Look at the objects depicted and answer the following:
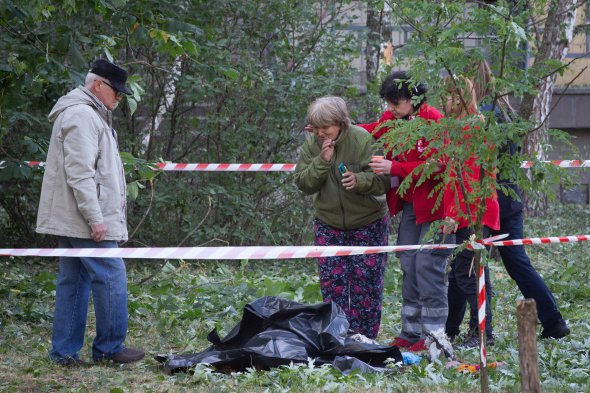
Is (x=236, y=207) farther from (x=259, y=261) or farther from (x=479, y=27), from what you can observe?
(x=479, y=27)

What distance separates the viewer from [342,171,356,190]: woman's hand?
5.99 metres

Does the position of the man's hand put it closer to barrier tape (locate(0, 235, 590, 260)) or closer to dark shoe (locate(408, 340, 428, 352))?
barrier tape (locate(0, 235, 590, 260))

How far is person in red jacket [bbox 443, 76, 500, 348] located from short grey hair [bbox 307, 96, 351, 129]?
1.01 meters

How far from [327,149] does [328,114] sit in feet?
0.74

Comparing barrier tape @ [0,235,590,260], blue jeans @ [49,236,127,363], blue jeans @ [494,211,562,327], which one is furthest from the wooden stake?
blue jeans @ [49,236,127,363]

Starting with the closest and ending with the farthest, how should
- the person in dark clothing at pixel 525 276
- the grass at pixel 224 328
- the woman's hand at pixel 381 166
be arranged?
the grass at pixel 224 328 → the woman's hand at pixel 381 166 → the person in dark clothing at pixel 525 276

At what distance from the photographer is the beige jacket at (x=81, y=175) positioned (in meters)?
5.49

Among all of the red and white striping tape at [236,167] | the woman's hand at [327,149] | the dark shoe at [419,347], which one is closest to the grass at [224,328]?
the dark shoe at [419,347]

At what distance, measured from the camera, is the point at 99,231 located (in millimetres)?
5527

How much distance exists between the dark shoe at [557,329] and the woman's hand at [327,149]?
1.86 m

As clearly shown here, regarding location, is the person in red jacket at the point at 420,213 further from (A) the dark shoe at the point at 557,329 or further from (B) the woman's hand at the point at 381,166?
(A) the dark shoe at the point at 557,329

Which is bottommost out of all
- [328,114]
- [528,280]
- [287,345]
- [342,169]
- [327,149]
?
[287,345]

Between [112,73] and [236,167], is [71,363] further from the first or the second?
[236,167]

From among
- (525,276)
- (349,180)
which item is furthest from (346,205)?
(525,276)
